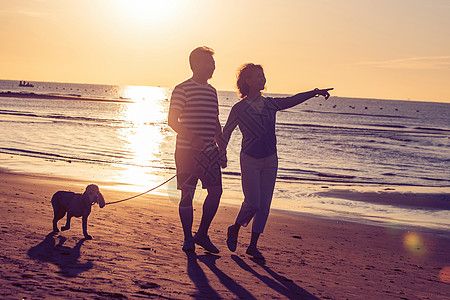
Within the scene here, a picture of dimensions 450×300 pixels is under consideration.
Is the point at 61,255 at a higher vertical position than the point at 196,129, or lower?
lower

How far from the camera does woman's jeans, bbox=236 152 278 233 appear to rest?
5.52 meters

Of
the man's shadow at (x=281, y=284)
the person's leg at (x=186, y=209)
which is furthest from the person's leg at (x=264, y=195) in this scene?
the person's leg at (x=186, y=209)

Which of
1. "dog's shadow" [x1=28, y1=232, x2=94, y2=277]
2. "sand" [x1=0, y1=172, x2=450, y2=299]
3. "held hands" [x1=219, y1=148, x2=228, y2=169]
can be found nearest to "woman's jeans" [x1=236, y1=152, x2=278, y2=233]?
"held hands" [x1=219, y1=148, x2=228, y2=169]

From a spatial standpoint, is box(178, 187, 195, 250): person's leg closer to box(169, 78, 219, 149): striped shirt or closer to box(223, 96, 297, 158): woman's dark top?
box(169, 78, 219, 149): striped shirt

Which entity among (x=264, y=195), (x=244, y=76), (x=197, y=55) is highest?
(x=197, y=55)

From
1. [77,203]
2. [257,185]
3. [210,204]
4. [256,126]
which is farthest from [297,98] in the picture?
[77,203]

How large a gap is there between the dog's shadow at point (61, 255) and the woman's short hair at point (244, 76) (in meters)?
2.55

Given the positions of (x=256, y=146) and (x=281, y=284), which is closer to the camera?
(x=281, y=284)

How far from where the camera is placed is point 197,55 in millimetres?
5363

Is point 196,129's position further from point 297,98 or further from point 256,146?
point 297,98

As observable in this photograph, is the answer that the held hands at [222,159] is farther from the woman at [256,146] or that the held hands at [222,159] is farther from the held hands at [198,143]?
the held hands at [198,143]

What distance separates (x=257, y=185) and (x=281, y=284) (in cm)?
127

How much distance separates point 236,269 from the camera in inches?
197

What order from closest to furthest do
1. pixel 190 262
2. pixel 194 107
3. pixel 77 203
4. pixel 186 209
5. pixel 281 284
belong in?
pixel 281 284 → pixel 190 262 → pixel 194 107 → pixel 186 209 → pixel 77 203
